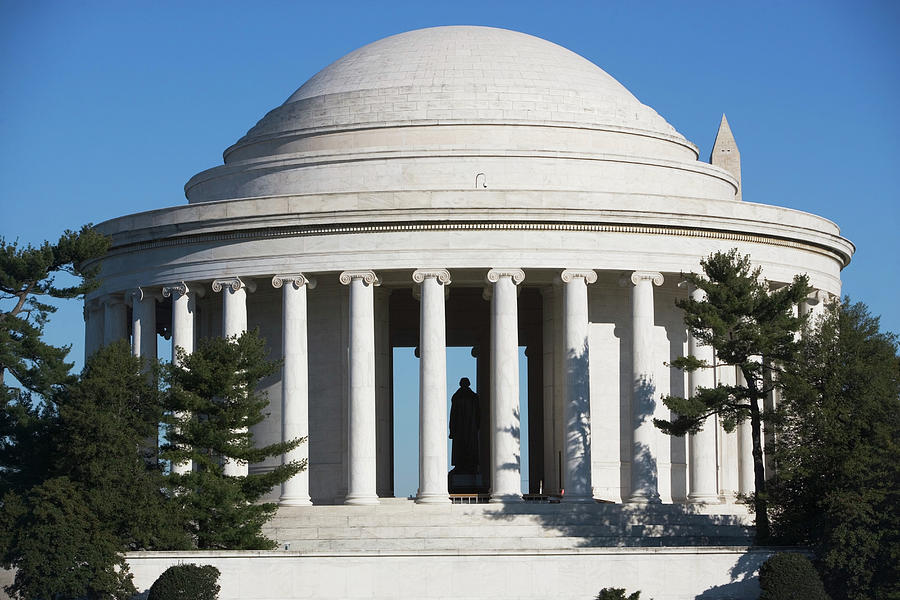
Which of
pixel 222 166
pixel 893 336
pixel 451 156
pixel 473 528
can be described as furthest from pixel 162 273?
pixel 893 336

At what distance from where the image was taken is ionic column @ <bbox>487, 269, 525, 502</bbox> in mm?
78812

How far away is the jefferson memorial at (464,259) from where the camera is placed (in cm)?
7938

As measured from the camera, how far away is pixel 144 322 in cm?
8619

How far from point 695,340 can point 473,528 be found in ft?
49.2

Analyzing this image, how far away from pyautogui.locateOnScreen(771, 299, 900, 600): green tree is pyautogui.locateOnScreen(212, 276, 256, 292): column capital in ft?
87.3

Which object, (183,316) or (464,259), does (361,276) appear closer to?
(464,259)

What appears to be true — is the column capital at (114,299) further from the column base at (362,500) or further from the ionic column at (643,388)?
the ionic column at (643,388)

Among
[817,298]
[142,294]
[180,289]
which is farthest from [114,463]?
[817,298]

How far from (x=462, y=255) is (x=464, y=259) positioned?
0.21 metres

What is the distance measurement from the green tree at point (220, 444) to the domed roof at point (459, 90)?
65.2ft

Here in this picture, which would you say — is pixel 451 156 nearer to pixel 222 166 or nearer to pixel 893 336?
pixel 222 166

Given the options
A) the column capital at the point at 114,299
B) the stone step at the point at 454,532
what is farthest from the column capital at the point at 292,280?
the stone step at the point at 454,532

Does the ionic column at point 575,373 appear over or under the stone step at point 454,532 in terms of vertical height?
over

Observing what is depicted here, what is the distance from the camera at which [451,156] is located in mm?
84875
